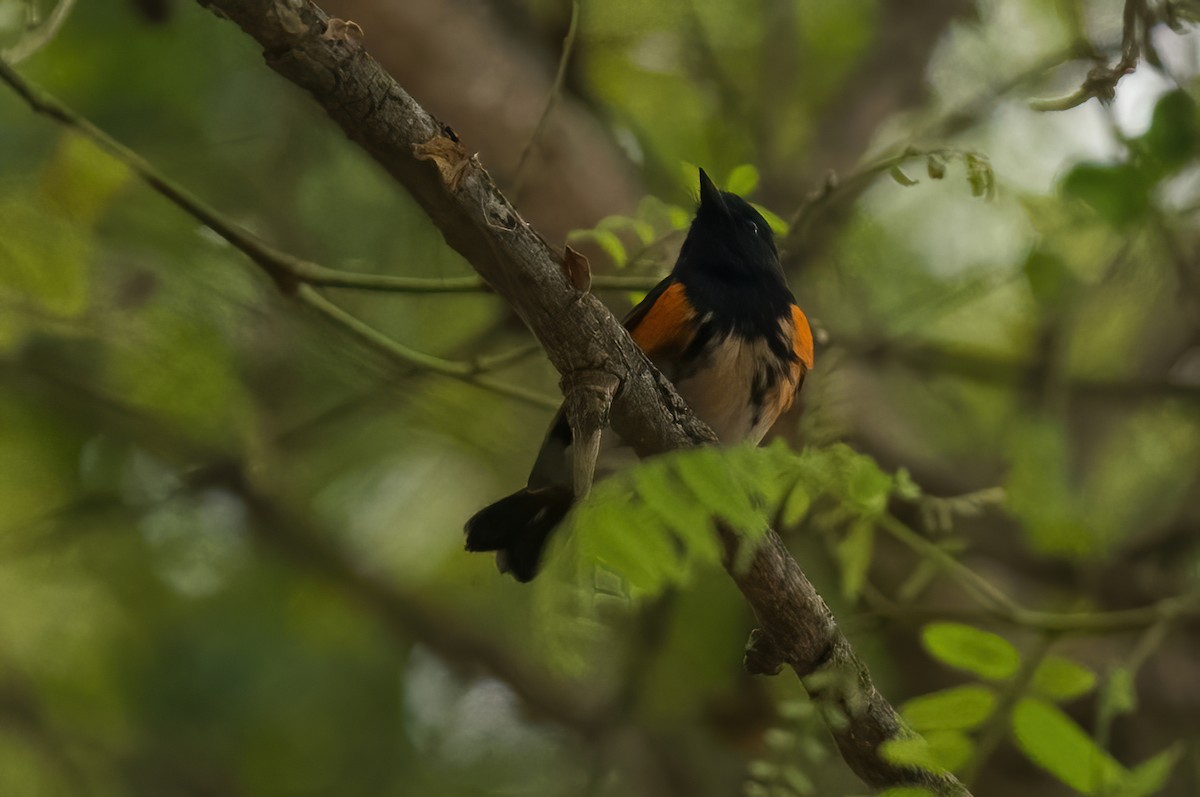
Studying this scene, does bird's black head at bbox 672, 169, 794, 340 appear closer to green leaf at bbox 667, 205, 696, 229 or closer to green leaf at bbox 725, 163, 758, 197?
green leaf at bbox 667, 205, 696, 229

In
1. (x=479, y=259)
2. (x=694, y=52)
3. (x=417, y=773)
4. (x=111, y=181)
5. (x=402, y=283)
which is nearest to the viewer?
(x=479, y=259)

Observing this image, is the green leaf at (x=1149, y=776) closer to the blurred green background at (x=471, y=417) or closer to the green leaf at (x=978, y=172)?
the green leaf at (x=978, y=172)

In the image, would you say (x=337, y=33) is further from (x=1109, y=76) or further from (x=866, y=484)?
(x=1109, y=76)

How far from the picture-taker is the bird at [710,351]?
6.98ft

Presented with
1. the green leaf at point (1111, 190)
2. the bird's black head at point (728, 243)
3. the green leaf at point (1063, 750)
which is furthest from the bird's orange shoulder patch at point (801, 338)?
the green leaf at point (1063, 750)

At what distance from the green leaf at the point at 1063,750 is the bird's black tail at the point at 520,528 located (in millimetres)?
1036

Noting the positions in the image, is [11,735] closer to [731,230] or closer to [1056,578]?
[731,230]

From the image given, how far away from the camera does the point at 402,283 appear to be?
2086 millimetres

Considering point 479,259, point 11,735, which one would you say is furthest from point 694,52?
point 11,735

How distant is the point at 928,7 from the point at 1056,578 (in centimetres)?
172

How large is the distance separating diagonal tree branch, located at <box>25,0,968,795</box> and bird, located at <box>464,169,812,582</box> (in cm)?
52

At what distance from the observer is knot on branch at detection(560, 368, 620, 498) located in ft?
4.42

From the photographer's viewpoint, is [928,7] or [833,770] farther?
[928,7]

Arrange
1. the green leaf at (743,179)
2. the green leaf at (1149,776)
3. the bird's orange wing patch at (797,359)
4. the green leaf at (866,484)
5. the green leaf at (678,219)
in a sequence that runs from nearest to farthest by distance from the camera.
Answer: the green leaf at (1149,776) < the green leaf at (866,484) < the green leaf at (743,179) < the green leaf at (678,219) < the bird's orange wing patch at (797,359)
